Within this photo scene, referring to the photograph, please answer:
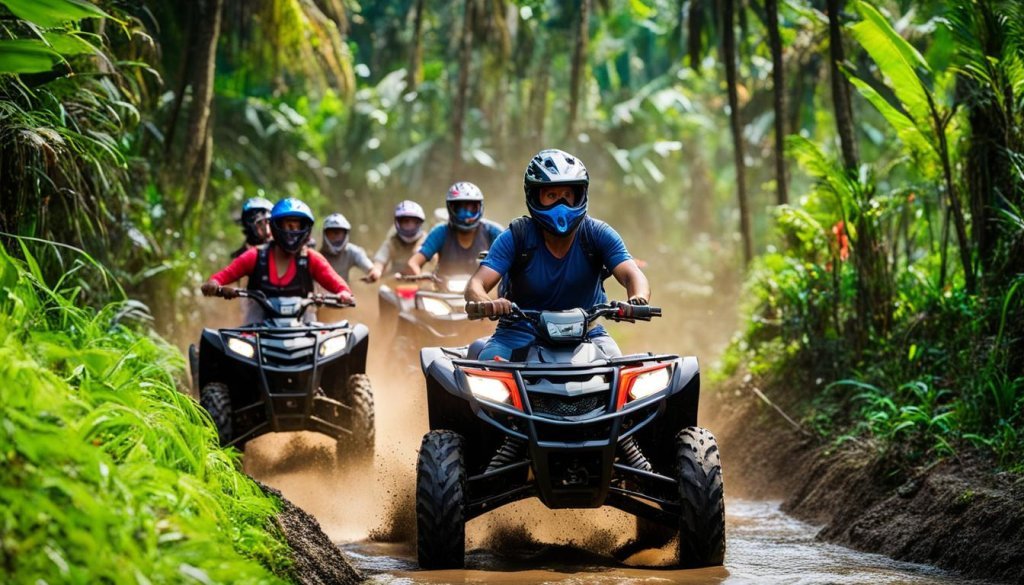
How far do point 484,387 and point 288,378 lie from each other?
333 centimetres

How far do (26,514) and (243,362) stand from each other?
5607 mm

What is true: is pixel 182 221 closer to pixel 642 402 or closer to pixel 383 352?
pixel 383 352

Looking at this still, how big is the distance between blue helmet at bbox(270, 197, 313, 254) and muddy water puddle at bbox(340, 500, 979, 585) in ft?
10.6

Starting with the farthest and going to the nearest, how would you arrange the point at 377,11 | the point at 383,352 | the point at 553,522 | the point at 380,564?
the point at 377,11 < the point at 383,352 < the point at 553,522 < the point at 380,564

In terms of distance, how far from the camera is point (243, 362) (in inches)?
365

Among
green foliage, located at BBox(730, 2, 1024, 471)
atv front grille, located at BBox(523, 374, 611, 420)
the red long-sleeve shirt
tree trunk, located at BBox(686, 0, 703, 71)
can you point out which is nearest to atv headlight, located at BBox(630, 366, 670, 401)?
atv front grille, located at BBox(523, 374, 611, 420)

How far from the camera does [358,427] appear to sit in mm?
10031

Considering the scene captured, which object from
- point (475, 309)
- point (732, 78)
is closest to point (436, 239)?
point (475, 309)

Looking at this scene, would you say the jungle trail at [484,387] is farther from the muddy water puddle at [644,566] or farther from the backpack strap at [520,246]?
the backpack strap at [520,246]

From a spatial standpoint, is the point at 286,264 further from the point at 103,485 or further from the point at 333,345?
the point at 103,485

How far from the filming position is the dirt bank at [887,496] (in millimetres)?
6664

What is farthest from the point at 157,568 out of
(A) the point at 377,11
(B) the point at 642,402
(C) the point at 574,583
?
(A) the point at 377,11

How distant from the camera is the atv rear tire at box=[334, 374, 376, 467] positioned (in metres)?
10.0

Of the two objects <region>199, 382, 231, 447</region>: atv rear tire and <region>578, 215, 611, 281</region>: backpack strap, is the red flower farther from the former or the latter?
<region>199, 382, 231, 447</region>: atv rear tire
